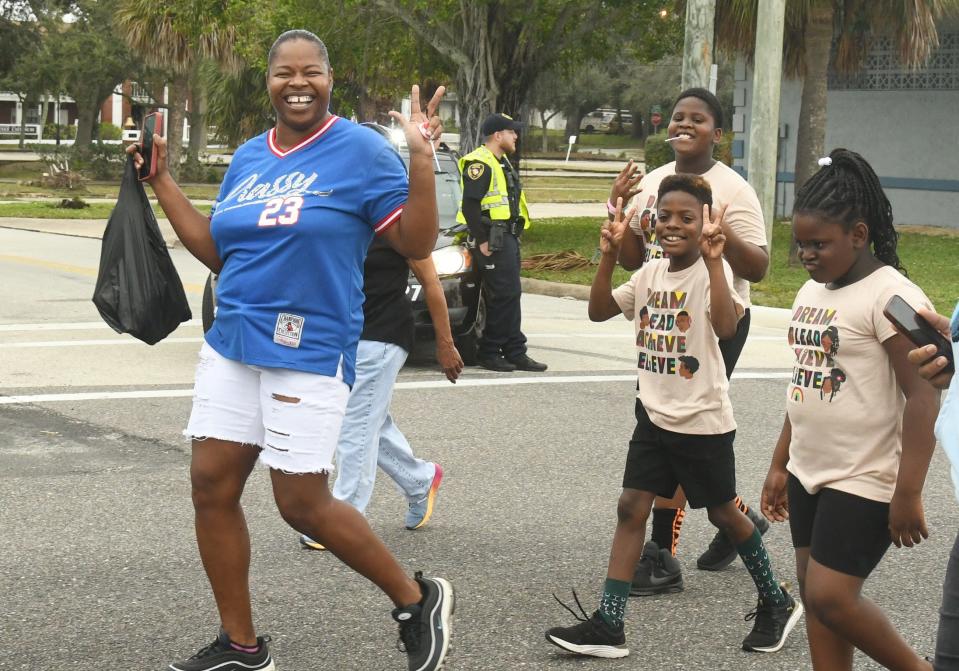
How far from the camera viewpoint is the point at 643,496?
4723 millimetres

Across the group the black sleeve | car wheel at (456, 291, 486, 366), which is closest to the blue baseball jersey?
the black sleeve

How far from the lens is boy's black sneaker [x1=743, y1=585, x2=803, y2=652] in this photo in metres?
4.77

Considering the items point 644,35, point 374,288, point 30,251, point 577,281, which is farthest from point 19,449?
point 644,35

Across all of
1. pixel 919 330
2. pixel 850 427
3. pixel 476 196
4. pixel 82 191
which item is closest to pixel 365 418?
pixel 850 427

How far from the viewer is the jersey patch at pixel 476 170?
35.2 ft

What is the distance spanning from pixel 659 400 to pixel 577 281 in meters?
12.6

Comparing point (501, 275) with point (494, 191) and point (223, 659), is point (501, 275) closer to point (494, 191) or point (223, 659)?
point (494, 191)

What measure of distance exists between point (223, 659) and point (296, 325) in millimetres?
1030

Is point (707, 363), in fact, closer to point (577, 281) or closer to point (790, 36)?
point (577, 281)

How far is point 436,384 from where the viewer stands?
33.2ft

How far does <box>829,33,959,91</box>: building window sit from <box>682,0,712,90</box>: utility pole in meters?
9.44

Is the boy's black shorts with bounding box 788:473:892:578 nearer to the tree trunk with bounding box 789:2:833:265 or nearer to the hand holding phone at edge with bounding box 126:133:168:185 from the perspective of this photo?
the hand holding phone at edge with bounding box 126:133:168:185

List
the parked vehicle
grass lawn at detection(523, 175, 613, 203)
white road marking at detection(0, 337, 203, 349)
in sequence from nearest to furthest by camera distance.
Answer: white road marking at detection(0, 337, 203, 349), grass lawn at detection(523, 175, 613, 203), the parked vehicle

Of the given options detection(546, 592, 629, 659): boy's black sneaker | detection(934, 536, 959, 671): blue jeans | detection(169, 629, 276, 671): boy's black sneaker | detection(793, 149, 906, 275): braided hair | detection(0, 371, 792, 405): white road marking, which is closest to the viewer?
detection(934, 536, 959, 671): blue jeans
